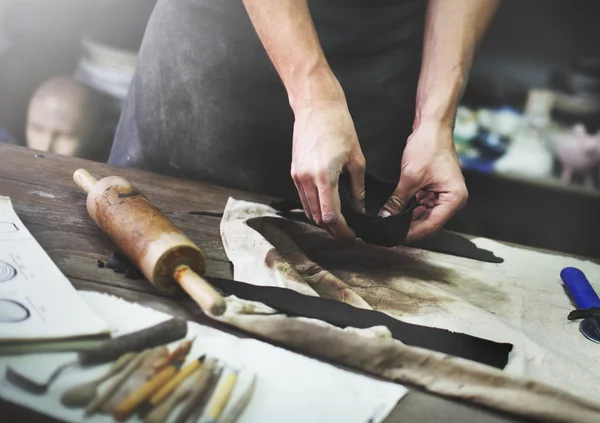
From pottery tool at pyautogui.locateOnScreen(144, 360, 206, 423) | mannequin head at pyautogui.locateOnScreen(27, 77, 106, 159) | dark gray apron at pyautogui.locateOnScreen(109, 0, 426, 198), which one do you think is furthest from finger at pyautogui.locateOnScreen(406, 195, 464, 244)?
mannequin head at pyautogui.locateOnScreen(27, 77, 106, 159)

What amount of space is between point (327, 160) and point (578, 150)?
74.0 inches

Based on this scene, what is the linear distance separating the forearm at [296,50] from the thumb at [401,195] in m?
0.21

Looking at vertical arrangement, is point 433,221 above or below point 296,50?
below

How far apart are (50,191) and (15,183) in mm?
80

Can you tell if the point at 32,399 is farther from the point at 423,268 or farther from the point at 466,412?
the point at 423,268

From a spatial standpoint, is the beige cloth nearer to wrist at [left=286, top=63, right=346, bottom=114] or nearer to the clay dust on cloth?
the clay dust on cloth

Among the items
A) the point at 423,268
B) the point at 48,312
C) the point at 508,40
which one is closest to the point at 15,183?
the point at 48,312

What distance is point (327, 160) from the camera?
3.26ft

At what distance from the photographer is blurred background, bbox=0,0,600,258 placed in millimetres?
2527

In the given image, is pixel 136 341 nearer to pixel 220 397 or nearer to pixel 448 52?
pixel 220 397

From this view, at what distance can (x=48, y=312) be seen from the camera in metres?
0.73

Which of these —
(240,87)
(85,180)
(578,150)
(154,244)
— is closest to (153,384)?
(154,244)

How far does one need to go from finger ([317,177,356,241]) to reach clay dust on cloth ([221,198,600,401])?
3.2 inches

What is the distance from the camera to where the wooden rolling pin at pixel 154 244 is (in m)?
0.78
